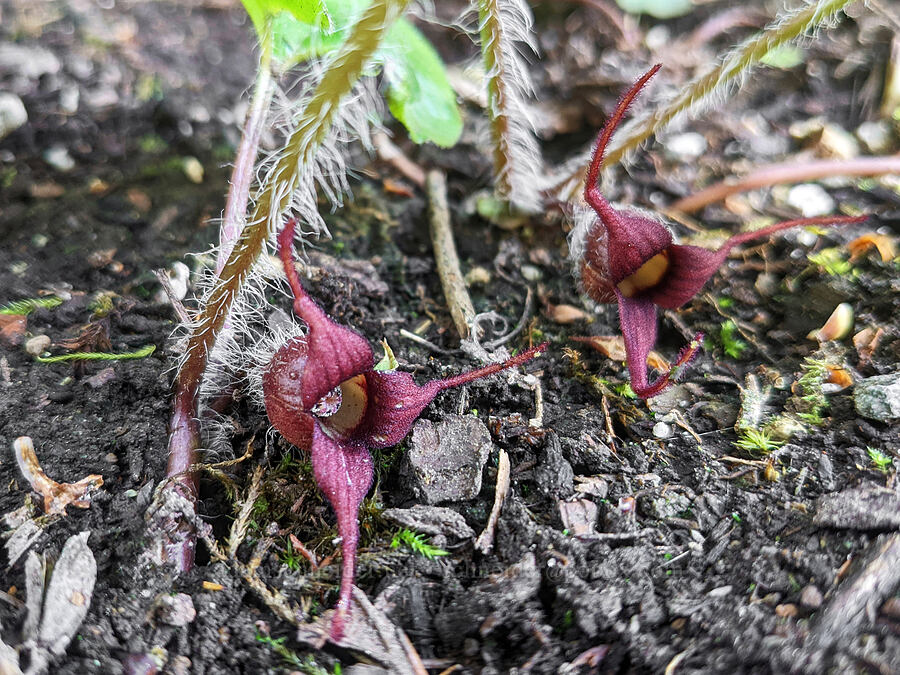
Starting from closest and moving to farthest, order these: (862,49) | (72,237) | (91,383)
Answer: (91,383), (72,237), (862,49)

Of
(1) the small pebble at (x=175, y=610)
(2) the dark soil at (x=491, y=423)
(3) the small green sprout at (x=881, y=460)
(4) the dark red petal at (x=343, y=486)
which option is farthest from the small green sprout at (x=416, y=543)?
(3) the small green sprout at (x=881, y=460)

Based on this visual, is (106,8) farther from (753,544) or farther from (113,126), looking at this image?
(753,544)

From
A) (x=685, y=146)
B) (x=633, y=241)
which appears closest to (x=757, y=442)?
(x=633, y=241)

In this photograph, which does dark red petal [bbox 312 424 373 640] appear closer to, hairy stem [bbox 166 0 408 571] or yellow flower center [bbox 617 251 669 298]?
hairy stem [bbox 166 0 408 571]

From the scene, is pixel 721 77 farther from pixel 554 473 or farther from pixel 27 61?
pixel 27 61

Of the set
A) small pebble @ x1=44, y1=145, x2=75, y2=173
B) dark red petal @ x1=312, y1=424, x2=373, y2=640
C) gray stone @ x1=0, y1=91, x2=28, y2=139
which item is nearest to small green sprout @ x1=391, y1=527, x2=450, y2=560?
dark red petal @ x1=312, y1=424, x2=373, y2=640

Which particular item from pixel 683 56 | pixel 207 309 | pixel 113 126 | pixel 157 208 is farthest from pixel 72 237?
pixel 683 56
